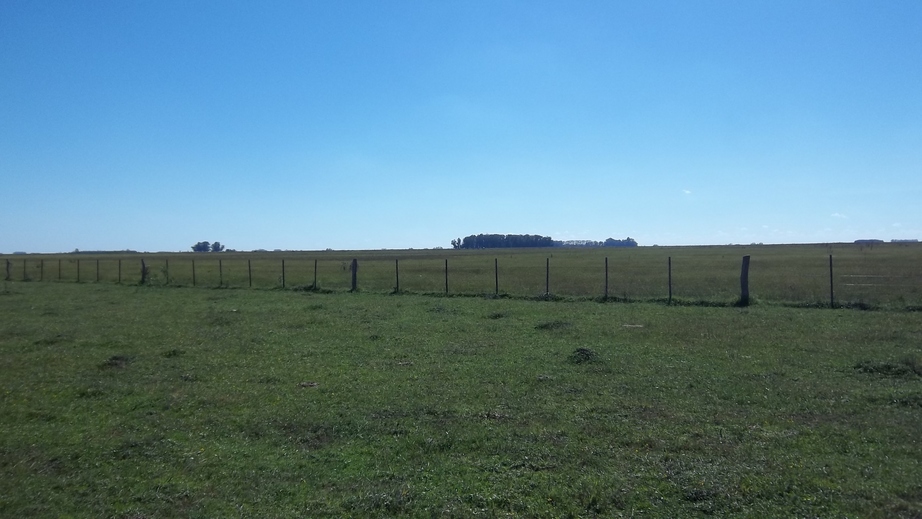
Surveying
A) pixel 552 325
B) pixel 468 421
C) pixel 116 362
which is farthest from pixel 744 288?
pixel 116 362

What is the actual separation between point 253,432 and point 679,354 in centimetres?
796

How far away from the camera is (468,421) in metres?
7.88

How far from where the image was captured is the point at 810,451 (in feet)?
21.5

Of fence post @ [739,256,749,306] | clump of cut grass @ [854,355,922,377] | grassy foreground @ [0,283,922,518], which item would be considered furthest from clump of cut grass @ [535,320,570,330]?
fence post @ [739,256,749,306]

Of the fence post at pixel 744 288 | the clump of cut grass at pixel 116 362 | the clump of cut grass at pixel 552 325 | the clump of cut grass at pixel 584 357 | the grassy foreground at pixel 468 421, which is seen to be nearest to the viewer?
the grassy foreground at pixel 468 421

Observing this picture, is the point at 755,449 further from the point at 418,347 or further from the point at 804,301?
the point at 804,301

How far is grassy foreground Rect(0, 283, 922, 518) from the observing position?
18.1 ft

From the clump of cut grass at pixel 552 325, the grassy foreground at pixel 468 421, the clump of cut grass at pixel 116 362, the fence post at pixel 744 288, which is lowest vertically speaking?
the grassy foreground at pixel 468 421

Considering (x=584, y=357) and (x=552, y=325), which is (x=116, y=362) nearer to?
(x=584, y=357)

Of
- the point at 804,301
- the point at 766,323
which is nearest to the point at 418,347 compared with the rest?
the point at 766,323

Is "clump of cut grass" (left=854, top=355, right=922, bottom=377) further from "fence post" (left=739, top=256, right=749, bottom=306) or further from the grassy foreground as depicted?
"fence post" (left=739, top=256, right=749, bottom=306)

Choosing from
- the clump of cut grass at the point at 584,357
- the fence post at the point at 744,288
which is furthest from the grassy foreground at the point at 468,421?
the fence post at the point at 744,288

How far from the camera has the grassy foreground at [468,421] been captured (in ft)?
18.1

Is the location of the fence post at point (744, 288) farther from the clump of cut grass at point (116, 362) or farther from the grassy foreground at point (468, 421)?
the clump of cut grass at point (116, 362)
